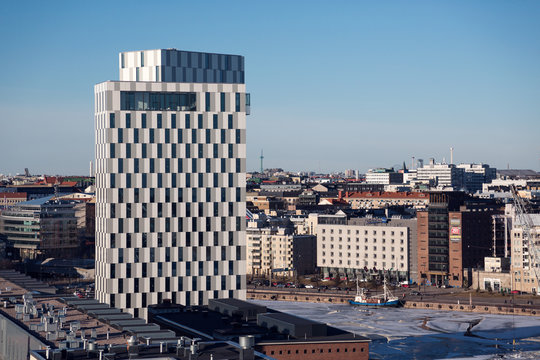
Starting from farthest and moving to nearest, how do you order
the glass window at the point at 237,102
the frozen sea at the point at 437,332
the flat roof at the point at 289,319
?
1. the frozen sea at the point at 437,332
2. the glass window at the point at 237,102
3. the flat roof at the point at 289,319

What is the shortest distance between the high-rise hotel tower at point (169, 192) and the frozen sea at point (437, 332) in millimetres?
28841

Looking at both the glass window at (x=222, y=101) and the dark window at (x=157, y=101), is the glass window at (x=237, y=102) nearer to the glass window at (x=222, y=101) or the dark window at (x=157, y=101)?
the glass window at (x=222, y=101)

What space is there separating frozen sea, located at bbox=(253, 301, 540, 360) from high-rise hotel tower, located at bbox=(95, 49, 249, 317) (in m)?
28.8

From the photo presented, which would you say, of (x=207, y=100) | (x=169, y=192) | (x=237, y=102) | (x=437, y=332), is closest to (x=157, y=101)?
(x=207, y=100)

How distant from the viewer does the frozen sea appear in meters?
147

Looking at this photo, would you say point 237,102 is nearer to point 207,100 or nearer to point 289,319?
point 207,100

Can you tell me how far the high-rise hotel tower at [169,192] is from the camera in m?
119

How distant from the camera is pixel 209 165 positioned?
12281 centimetres

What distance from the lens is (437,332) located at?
168 m

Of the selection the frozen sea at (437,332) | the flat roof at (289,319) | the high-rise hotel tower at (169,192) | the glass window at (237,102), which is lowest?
the frozen sea at (437,332)

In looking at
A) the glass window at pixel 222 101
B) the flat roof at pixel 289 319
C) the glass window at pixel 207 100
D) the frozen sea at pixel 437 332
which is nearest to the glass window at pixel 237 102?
the glass window at pixel 222 101

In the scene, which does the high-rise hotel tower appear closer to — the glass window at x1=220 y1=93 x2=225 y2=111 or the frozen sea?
the glass window at x1=220 y1=93 x2=225 y2=111

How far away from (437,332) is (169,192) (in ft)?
208

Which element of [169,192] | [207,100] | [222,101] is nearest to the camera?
[169,192]
